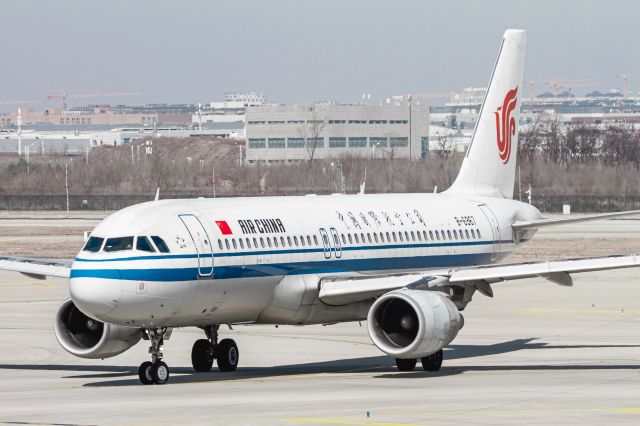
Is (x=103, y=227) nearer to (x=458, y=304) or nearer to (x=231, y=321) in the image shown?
(x=231, y=321)

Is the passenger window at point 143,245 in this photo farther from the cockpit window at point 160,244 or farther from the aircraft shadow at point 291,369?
the aircraft shadow at point 291,369

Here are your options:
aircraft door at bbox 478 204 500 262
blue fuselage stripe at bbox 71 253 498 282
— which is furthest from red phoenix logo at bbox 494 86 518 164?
blue fuselage stripe at bbox 71 253 498 282

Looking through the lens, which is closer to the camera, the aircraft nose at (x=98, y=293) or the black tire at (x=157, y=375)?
the aircraft nose at (x=98, y=293)

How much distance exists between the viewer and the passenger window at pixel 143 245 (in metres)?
32.0

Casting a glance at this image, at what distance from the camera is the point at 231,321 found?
115 ft

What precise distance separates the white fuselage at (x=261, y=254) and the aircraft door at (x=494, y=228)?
74mm

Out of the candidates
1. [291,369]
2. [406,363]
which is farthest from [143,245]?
[406,363]

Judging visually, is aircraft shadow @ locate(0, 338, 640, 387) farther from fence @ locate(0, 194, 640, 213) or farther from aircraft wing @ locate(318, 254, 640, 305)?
fence @ locate(0, 194, 640, 213)

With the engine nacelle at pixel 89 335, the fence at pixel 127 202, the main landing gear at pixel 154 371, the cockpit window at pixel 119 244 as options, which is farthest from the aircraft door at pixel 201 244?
the fence at pixel 127 202

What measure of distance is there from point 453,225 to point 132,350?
1055cm

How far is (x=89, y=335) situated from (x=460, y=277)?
973cm

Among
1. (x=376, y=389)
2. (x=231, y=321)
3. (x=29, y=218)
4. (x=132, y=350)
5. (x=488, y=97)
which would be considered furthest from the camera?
(x=29, y=218)

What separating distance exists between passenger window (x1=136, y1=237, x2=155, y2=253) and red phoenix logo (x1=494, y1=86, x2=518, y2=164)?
1812cm

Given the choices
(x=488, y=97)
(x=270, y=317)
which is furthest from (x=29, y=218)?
(x=270, y=317)
